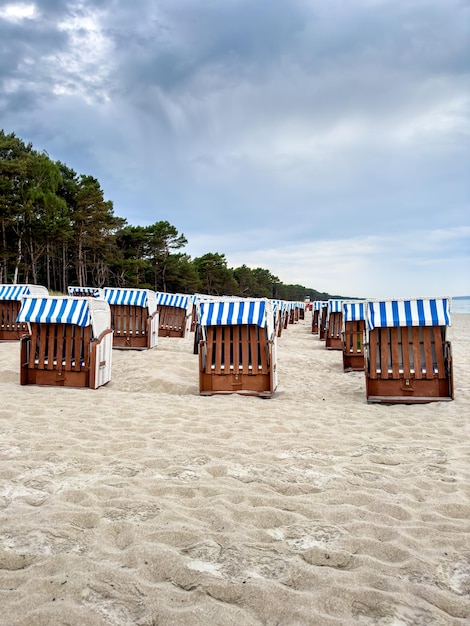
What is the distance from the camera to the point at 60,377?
7.11 m

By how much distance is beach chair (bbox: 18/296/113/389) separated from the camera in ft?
22.7

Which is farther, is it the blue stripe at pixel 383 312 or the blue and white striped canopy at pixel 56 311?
the blue and white striped canopy at pixel 56 311

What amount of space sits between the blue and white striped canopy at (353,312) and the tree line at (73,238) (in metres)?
24.9

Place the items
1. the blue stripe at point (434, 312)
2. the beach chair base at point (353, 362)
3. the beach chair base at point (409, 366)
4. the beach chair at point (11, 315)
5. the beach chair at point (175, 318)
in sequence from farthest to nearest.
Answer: the beach chair at point (175, 318) → the beach chair at point (11, 315) → the beach chair base at point (353, 362) → the beach chair base at point (409, 366) → the blue stripe at point (434, 312)

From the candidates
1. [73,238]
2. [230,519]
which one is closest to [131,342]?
[230,519]

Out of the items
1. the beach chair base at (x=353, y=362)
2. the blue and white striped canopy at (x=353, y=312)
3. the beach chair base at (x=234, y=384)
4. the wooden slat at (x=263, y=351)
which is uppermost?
the blue and white striped canopy at (x=353, y=312)

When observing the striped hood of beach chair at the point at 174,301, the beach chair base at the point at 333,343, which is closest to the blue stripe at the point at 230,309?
the beach chair base at the point at 333,343

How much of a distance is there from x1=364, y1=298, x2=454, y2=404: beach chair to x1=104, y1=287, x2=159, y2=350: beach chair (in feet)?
22.8

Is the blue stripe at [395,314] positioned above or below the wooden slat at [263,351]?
above

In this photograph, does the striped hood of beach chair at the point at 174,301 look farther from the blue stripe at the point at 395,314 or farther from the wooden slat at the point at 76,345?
the blue stripe at the point at 395,314

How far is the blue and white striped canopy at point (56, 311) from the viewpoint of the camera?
22.5ft

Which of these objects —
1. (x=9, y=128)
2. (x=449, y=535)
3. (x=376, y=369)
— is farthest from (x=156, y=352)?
(x=9, y=128)

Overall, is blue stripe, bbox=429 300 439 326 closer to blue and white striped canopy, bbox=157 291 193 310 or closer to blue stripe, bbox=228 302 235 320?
blue stripe, bbox=228 302 235 320

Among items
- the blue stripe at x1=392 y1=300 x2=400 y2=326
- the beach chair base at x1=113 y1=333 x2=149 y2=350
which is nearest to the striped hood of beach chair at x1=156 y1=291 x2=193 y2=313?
the beach chair base at x1=113 y1=333 x2=149 y2=350
